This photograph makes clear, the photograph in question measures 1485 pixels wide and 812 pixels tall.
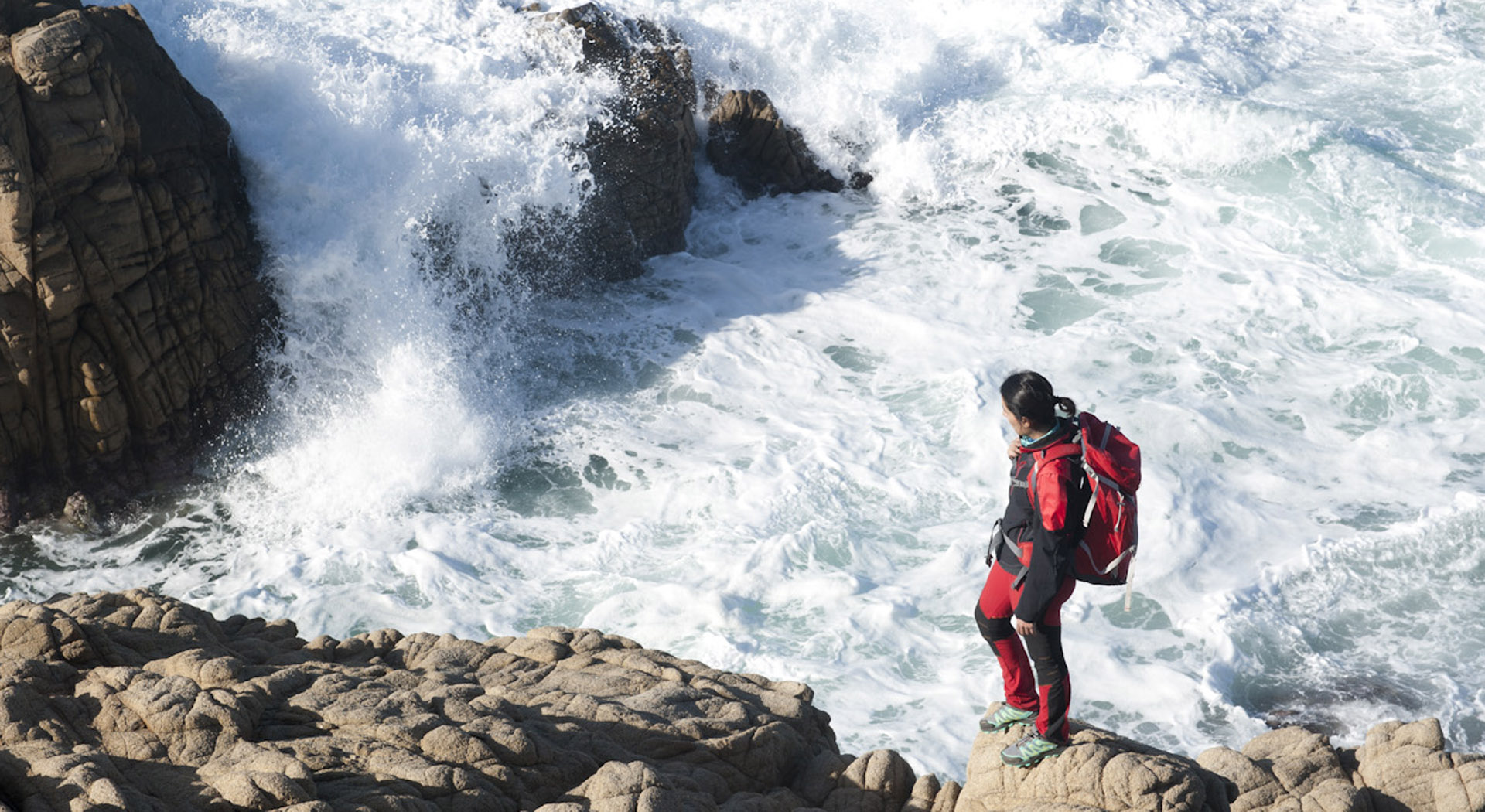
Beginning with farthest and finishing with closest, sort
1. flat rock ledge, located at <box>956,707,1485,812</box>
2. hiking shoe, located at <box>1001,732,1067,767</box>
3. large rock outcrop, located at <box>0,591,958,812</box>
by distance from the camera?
hiking shoe, located at <box>1001,732,1067,767</box>
flat rock ledge, located at <box>956,707,1485,812</box>
large rock outcrop, located at <box>0,591,958,812</box>

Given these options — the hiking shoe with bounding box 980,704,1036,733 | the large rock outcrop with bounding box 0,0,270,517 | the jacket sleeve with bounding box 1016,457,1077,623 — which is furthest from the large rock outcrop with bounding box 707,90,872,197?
the jacket sleeve with bounding box 1016,457,1077,623

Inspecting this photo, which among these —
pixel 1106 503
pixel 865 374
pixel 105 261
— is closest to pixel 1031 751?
pixel 1106 503

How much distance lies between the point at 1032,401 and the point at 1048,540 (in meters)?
0.49

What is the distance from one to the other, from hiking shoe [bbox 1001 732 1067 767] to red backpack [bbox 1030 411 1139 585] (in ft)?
2.23

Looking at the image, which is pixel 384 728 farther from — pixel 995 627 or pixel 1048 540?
pixel 1048 540

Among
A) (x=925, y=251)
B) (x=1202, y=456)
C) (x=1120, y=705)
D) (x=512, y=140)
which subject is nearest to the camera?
(x=1120, y=705)

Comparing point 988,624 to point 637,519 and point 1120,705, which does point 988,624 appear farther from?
point 637,519

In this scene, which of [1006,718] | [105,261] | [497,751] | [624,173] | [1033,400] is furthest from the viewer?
[624,173]

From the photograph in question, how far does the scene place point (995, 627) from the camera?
4.70 metres

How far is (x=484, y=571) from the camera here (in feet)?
30.5

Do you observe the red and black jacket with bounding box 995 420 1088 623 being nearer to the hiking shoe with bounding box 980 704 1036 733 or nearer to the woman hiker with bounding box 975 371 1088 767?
the woman hiker with bounding box 975 371 1088 767

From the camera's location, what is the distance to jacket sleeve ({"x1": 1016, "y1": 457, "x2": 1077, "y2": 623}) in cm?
427

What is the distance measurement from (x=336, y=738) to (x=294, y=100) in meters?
9.25

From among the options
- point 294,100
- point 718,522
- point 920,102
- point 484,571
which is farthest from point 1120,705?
point 920,102
